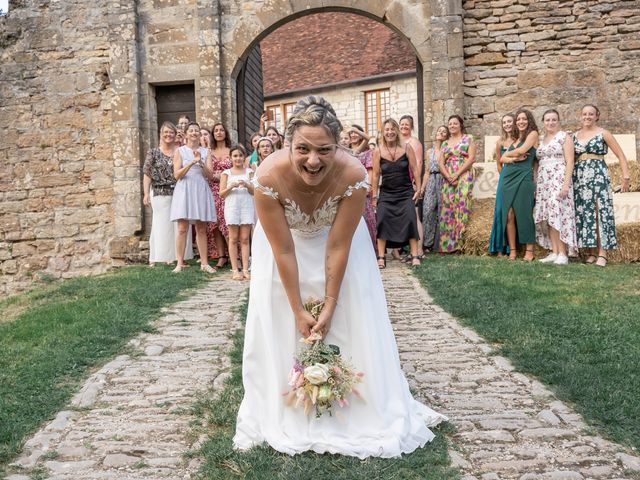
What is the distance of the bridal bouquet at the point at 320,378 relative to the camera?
9.52 feet

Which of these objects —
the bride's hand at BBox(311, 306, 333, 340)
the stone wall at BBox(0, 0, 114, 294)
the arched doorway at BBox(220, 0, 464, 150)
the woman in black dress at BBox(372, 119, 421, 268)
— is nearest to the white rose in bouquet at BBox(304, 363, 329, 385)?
the bride's hand at BBox(311, 306, 333, 340)

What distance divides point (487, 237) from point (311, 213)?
6.36 metres

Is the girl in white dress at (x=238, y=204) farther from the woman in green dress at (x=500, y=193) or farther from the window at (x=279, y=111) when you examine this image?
the window at (x=279, y=111)

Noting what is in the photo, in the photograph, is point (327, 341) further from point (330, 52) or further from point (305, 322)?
point (330, 52)

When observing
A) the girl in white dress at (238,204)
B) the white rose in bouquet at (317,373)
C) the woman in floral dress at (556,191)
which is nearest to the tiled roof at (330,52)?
the woman in floral dress at (556,191)

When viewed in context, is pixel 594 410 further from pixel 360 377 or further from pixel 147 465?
pixel 147 465

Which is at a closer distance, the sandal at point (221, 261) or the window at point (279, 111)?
the sandal at point (221, 261)

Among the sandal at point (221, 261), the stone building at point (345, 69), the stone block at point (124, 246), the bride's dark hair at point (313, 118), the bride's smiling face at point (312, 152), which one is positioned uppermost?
the stone building at point (345, 69)

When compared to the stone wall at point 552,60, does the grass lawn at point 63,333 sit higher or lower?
lower

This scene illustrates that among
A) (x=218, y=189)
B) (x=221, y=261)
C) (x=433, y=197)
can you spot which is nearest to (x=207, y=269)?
(x=221, y=261)

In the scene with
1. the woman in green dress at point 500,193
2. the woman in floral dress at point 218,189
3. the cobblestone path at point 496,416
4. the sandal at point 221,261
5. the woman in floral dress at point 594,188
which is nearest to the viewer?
the cobblestone path at point 496,416

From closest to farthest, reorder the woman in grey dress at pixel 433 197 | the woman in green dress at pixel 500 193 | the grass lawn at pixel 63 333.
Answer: the grass lawn at pixel 63 333, the woman in green dress at pixel 500 193, the woman in grey dress at pixel 433 197

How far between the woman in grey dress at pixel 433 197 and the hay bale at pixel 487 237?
0.54 m

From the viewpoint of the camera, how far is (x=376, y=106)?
2639cm
